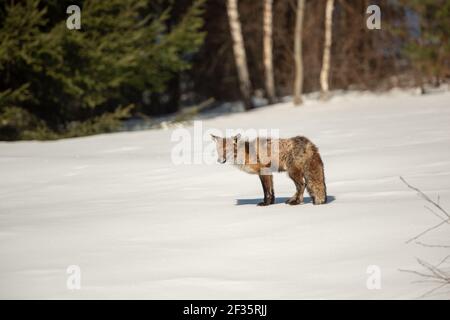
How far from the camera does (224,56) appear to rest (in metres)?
30.0

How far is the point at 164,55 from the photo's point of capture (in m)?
21.7

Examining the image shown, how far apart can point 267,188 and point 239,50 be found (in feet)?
54.6

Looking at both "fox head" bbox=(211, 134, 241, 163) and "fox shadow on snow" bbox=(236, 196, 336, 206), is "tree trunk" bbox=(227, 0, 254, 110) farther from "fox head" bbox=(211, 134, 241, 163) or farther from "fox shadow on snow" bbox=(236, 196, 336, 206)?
"fox head" bbox=(211, 134, 241, 163)

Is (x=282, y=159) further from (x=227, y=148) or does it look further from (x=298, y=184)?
(x=227, y=148)

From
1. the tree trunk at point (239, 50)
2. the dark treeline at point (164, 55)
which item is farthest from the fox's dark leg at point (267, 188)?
the tree trunk at point (239, 50)

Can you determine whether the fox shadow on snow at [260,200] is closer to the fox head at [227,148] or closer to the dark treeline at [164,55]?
the fox head at [227,148]

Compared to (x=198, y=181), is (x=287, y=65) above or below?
above

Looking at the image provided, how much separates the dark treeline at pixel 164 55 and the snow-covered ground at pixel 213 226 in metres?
5.27

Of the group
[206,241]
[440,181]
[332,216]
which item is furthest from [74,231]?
[440,181]

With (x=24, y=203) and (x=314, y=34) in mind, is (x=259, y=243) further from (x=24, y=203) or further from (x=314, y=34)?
(x=314, y=34)

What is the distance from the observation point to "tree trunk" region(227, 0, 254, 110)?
24.3 meters

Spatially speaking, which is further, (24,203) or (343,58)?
(343,58)

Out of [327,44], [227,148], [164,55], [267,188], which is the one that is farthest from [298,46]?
[227,148]

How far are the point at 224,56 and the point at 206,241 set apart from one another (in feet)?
77.4
